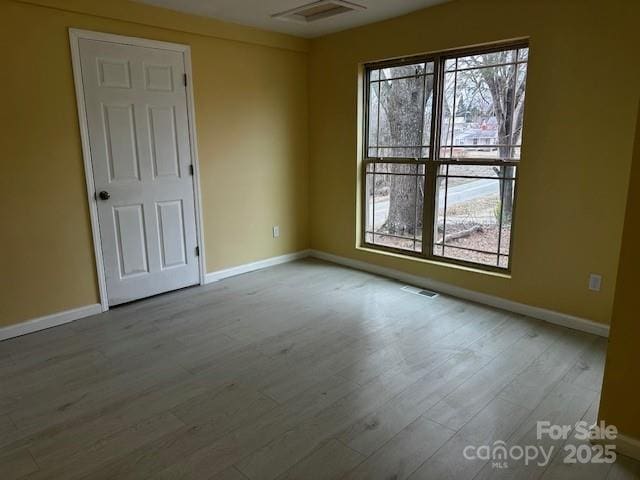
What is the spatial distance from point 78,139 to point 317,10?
2.25 meters

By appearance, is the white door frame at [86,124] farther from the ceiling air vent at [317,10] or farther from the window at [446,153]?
the window at [446,153]

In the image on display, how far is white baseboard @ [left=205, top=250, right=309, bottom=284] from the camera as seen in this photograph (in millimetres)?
4367

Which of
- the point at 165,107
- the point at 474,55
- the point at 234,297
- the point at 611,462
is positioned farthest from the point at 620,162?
the point at 165,107

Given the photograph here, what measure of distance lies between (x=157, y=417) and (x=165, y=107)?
8.58 feet

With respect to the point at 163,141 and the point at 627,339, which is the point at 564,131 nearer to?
the point at 627,339

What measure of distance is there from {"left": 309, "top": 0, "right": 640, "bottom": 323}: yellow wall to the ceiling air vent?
1.87 feet

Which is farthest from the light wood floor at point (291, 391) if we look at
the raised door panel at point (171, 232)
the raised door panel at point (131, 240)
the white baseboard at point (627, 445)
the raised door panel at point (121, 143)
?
the raised door panel at point (121, 143)

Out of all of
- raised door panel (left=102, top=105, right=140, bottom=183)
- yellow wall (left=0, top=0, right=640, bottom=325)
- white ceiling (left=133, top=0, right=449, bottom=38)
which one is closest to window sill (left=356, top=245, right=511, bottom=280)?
yellow wall (left=0, top=0, right=640, bottom=325)

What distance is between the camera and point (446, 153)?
12.7 feet

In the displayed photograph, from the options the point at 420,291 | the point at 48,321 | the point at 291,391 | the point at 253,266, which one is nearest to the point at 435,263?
the point at 420,291

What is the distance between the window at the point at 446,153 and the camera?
345 cm

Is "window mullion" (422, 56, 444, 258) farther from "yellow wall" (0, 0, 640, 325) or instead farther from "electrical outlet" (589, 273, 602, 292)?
"electrical outlet" (589, 273, 602, 292)

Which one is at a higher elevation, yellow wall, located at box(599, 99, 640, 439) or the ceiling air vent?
the ceiling air vent

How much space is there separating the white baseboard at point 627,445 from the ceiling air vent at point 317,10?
335 cm
